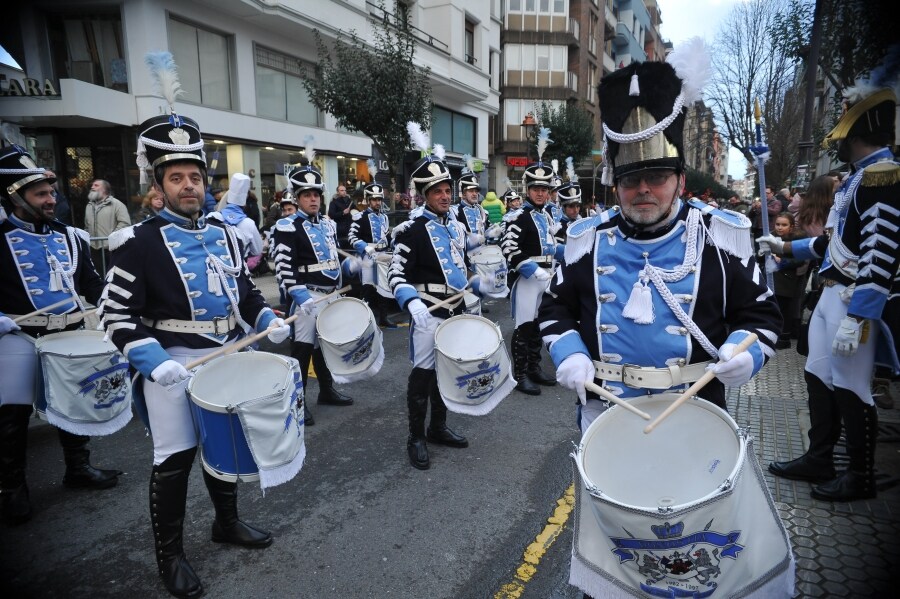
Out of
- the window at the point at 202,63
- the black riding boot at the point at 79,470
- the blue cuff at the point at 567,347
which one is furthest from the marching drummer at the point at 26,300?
the window at the point at 202,63

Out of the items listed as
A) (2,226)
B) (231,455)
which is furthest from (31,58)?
(231,455)

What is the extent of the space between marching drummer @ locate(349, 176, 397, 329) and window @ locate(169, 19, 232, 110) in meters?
6.35

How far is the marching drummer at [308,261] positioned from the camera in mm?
5729

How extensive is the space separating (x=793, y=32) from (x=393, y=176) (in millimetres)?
11288

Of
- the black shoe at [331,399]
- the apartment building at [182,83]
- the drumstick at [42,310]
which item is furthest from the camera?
the apartment building at [182,83]

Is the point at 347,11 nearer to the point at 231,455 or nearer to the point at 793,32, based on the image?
the point at 793,32

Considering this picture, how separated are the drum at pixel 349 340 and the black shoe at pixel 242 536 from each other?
1761 millimetres

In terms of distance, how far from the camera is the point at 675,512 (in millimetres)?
1663

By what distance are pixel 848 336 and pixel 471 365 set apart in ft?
7.97

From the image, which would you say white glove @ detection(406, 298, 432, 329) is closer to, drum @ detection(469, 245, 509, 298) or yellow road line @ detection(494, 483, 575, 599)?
drum @ detection(469, 245, 509, 298)

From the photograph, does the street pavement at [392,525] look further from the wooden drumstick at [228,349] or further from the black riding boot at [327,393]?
the wooden drumstick at [228,349]

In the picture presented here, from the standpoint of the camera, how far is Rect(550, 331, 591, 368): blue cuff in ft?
7.98

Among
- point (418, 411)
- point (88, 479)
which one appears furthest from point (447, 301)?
point (88, 479)

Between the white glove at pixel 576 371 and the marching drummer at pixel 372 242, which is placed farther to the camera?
the marching drummer at pixel 372 242
